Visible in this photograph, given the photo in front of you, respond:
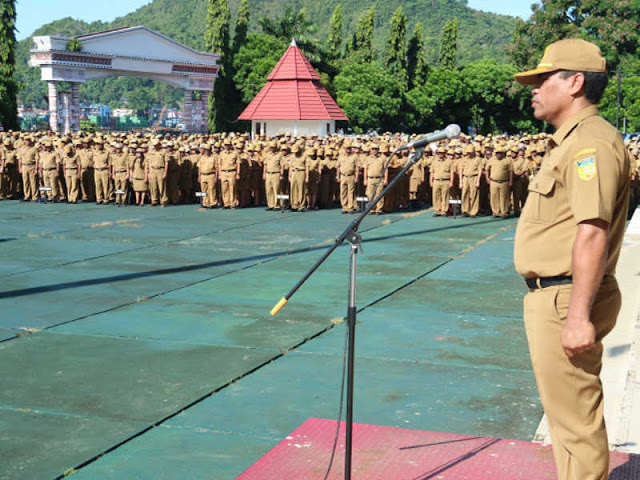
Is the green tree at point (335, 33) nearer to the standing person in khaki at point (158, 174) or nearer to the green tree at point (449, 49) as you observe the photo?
the green tree at point (449, 49)

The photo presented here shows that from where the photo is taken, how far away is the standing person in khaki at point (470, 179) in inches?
760

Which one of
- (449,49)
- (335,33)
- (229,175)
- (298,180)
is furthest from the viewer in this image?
(335,33)

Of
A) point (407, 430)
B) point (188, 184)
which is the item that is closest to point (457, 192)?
point (188, 184)

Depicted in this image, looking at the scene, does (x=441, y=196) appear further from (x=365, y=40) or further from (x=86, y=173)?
(x=365, y=40)

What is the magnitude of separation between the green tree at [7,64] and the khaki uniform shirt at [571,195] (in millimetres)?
42668

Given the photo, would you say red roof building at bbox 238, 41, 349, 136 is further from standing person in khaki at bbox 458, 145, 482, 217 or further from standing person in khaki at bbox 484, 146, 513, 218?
standing person in khaki at bbox 484, 146, 513, 218

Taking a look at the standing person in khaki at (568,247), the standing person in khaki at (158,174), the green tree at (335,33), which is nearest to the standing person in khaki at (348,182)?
the standing person in khaki at (158,174)

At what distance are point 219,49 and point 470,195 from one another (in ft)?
119

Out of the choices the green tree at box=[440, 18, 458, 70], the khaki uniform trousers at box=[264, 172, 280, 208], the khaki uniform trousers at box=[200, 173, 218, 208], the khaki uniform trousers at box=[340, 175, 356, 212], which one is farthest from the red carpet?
the green tree at box=[440, 18, 458, 70]

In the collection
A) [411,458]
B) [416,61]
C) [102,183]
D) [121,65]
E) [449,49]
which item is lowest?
[411,458]

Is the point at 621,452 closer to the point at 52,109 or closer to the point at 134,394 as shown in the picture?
the point at 134,394

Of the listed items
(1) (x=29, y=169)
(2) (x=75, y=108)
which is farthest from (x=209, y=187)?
(2) (x=75, y=108)

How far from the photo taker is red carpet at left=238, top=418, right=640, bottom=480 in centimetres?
425

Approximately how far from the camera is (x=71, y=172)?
2183 cm
